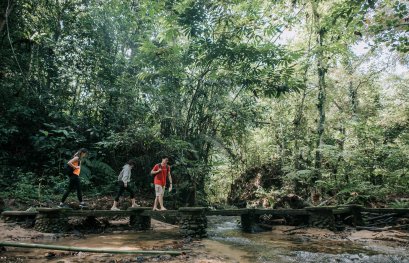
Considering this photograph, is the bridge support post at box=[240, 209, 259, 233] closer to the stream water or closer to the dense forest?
the stream water

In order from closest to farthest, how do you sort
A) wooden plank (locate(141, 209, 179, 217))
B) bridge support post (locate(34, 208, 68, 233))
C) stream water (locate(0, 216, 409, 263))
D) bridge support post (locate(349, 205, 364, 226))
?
stream water (locate(0, 216, 409, 263)) → bridge support post (locate(34, 208, 68, 233)) → wooden plank (locate(141, 209, 179, 217)) → bridge support post (locate(349, 205, 364, 226))

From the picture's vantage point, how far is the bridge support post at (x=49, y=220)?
798 cm

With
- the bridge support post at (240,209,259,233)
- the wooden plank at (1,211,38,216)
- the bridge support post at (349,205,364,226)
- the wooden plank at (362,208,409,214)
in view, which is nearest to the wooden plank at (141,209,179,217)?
the bridge support post at (240,209,259,233)

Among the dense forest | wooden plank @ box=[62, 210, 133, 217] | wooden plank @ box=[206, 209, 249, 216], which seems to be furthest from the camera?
the dense forest

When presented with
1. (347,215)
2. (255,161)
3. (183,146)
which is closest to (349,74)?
(255,161)

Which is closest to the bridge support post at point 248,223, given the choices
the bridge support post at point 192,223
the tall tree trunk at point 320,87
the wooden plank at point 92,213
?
the bridge support post at point 192,223

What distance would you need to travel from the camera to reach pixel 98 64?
1583cm

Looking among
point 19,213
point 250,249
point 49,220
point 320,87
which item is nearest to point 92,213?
point 49,220

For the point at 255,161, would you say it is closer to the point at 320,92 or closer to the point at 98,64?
the point at 320,92

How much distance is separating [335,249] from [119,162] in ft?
36.8

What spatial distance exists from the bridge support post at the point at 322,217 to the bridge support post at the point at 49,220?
7.85 metres

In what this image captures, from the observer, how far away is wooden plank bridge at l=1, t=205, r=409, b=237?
26.7 ft

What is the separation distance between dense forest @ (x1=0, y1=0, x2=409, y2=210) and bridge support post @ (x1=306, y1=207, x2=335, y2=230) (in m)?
2.46

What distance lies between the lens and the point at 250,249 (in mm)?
7316
